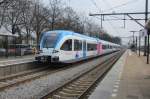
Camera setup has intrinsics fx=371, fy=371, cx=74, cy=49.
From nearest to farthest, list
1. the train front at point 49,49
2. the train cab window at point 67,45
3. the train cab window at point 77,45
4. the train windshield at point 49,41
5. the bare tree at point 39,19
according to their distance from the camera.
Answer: the train front at point 49,49 < the train windshield at point 49,41 < the train cab window at point 67,45 < the train cab window at point 77,45 < the bare tree at point 39,19

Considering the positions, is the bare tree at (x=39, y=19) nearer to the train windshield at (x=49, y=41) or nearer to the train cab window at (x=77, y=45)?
the train cab window at (x=77, y=45)

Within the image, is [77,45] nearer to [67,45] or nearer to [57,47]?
[67,45]

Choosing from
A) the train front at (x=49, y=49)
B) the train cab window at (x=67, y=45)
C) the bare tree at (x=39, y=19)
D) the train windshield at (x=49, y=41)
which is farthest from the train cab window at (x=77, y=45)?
the bare tree at (x=39, y=19)

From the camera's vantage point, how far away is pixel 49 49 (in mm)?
28625

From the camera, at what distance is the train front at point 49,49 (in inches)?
1110

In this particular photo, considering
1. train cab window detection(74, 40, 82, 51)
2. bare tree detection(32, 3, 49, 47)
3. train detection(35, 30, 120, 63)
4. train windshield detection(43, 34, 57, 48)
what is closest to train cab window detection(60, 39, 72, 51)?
train detection(35, 30, 120, 63)

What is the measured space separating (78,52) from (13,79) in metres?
14.1

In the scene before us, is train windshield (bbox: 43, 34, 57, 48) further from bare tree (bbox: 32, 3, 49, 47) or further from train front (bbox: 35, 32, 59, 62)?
bare tree (bbox: 32, 3, 49, 47)

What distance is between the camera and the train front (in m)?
28.2

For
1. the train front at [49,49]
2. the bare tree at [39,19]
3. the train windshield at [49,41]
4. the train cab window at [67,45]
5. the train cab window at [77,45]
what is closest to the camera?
the train front at [49,49]

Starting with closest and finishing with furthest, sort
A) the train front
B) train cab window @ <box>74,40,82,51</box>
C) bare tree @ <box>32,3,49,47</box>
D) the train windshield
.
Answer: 1. the train front
2. the train windshield
3. train cab window @ <box>74,40,82,51</box>
4. bare tree @ <box>32,3,49,47</box>

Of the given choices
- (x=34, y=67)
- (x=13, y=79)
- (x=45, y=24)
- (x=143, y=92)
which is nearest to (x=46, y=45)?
(x=34, y=67)

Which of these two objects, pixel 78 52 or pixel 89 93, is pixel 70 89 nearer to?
pixel 89 93

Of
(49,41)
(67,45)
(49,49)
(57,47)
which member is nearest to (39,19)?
(67,45)
